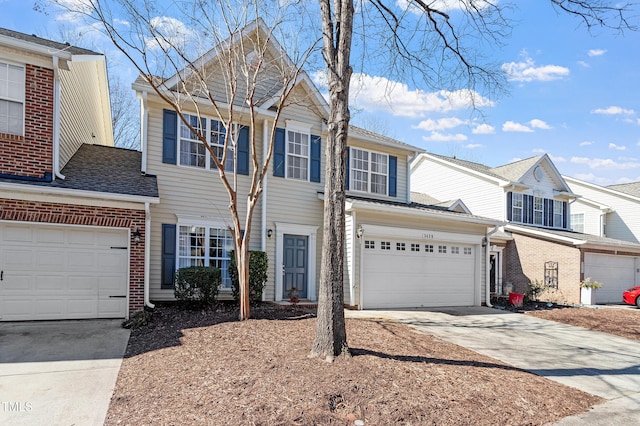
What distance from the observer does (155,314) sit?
347 inches

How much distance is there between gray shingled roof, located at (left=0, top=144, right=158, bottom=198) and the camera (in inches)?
340

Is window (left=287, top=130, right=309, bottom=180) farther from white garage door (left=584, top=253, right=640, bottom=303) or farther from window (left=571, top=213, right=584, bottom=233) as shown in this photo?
window (left=571, top=213, right=584, bottom=233)

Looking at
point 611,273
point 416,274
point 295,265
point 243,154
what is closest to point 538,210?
point 611,273

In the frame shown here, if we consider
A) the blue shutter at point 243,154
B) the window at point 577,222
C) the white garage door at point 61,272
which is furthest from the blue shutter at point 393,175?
the window at point 577,222

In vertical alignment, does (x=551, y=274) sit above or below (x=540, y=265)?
below

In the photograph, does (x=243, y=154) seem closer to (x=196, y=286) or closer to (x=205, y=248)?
(x=205, y=248)

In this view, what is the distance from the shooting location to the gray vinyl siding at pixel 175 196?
33.4ft

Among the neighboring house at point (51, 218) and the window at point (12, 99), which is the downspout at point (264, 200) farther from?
the window at point (12, 99)

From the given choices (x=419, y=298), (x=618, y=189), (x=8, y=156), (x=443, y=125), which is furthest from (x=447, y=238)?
(x=618, y=189)

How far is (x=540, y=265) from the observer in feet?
58.3

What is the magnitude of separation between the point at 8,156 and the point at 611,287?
905 inches

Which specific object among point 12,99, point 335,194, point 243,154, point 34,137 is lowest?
point 335,194

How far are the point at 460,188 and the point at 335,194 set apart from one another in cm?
1756

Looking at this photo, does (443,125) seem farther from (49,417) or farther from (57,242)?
(49,417)
